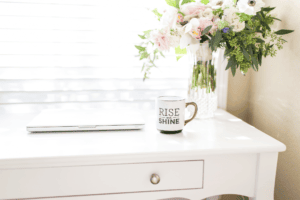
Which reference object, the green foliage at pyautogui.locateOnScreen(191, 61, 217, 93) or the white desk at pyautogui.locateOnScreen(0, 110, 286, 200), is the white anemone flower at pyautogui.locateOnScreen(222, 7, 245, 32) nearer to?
the green foliage at pyautogui.locateOnScreen(191, 61, 217, 93)

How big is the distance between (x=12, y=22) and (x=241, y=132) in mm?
1175

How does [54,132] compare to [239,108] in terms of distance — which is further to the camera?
[239,108]

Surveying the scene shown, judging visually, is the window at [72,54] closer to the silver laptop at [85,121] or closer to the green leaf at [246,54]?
the silver laptop at [85,121]

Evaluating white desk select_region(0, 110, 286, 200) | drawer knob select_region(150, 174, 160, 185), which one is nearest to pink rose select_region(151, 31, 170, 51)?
white desk select_region(0, 110, 286, 200)

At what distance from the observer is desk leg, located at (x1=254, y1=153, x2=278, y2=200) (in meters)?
0.83

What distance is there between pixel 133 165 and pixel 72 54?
2.40 ft

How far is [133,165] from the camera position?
78 cm

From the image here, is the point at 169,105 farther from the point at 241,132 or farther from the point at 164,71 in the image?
→ the point at 164,71

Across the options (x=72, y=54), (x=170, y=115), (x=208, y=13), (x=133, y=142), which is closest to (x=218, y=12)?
(x=208, y=13)

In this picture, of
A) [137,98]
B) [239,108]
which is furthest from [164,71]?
[239,108]

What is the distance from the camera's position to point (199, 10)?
0.91 m

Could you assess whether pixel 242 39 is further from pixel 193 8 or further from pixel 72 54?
pixel 72 54

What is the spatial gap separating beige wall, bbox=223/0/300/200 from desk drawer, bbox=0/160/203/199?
0.49m

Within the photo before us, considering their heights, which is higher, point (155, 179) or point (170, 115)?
point (170, 115)
